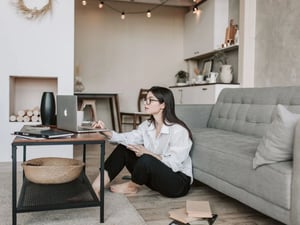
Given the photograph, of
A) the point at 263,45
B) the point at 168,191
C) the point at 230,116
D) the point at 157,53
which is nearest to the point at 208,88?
the point at 263,45

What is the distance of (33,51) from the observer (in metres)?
3.92

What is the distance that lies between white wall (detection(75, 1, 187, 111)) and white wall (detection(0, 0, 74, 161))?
8.45 feet

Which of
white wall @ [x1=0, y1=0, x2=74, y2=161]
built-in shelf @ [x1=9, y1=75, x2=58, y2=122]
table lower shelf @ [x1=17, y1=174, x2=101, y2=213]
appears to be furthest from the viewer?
built-in shelf @ [x1=9, y1=75, x2=58, y2=122]

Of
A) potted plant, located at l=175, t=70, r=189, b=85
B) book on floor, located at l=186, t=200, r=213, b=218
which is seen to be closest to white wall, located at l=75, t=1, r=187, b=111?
potted plant, located at l=175, t=70, r=189, b=85

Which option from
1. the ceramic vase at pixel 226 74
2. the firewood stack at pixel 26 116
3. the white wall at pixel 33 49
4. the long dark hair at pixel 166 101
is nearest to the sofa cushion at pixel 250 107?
the long dark hair at pixel 166 101

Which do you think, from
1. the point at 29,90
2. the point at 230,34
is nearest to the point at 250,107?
the point at 230,34

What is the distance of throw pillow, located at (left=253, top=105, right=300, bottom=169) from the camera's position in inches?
67.4

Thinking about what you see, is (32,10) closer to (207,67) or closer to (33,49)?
(33,49)

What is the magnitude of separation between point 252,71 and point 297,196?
335 centimetres

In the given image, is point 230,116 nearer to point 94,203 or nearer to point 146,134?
point 146,134

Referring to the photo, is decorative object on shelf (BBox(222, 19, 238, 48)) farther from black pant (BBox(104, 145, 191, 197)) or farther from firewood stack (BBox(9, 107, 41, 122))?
black pant (BBox(104, 145, 191, 197))

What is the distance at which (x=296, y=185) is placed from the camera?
160cm

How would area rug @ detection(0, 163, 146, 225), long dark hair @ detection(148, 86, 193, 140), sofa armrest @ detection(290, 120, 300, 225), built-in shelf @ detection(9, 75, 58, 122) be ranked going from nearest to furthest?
sofa armrest @ detection(290, 120, 300, 225)
area rug @ detection(0, 163, 146, 225)
long dark hair @ detection(148, 86, 193, 140)
built-in shelf @ detection(9, 75, 58, 122)

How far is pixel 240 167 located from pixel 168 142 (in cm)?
61
